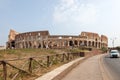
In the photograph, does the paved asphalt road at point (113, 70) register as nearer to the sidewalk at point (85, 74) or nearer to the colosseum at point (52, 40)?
the sidewalk at point (85, 74)

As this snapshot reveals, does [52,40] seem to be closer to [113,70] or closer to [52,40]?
[52,40]

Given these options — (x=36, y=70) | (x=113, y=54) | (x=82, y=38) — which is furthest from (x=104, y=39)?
(x=36, y=70)

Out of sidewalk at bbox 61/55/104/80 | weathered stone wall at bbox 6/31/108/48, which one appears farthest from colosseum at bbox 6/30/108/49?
sidewalk at bbox 61/55/104/80

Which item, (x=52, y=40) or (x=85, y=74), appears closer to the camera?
(x=85, y=74)

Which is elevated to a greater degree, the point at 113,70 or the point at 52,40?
the point at 52,40

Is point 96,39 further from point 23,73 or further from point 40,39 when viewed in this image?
point 23,73

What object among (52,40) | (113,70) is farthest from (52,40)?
(113,70)

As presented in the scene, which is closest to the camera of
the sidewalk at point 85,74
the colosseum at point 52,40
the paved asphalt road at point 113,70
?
the sidewalk at point 85,74

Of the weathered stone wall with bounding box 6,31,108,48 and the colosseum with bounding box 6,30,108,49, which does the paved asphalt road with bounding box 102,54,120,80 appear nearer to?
the colosseum with bounding box 6,30,108,49

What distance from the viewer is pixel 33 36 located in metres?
115

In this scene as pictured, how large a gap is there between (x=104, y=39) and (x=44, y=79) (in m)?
133

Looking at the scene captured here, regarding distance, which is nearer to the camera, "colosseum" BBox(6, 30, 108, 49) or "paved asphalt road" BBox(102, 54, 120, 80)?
"paved asphalt road" BBox(102, 54, 120, 80)

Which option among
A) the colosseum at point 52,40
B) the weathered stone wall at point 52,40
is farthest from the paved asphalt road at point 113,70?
the weathered stone wall at point 52,40

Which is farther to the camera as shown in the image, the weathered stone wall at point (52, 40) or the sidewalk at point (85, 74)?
the weathered stone wall at point (52, 40)
